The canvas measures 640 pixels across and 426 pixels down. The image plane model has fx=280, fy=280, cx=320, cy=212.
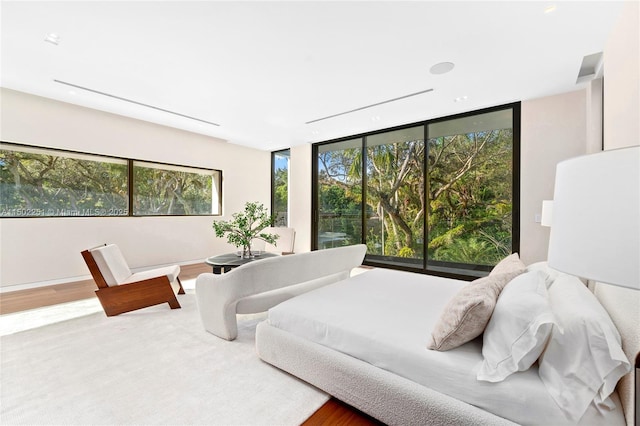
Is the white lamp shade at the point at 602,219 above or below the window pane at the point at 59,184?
below

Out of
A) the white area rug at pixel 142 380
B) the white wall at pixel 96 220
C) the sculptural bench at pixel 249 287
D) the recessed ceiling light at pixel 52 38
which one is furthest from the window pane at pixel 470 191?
the recessed ceiling light at pixel 52 38

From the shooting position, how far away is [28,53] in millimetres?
2816

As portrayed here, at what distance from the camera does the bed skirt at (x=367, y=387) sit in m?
1.20

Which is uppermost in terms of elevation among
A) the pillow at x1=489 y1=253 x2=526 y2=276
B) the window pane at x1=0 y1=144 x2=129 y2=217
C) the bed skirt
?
the window pane at x1=0 y1=144 x2=129 y2=217

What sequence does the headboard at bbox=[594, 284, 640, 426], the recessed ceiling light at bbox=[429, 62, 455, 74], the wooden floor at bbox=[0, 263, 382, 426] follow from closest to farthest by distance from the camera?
the headboard at bbox=[594, 284, 640, 426]
the wooden floor at bbox=[0, 263, 382, 426]
the recessed ceiling light at bbox=[429, 62, 455, 74]

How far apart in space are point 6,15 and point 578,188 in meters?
3.85

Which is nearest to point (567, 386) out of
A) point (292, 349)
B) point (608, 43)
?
point (292, 349)

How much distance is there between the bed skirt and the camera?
120cm

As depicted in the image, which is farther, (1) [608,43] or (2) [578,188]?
(1) [608,43]

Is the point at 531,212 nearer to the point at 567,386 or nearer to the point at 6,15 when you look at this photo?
the point at 567,386

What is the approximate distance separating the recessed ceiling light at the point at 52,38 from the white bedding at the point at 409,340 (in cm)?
312

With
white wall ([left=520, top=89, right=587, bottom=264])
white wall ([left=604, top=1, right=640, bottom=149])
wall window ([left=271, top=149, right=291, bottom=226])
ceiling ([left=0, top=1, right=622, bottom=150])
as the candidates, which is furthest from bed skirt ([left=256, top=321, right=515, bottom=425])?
wall window ([left=271, top=149, right=291, bottom=226])

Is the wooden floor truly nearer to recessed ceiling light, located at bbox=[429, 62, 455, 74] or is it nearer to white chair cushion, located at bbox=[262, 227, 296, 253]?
white chair cushion, located at bbox=[262, 227, 296, 253]

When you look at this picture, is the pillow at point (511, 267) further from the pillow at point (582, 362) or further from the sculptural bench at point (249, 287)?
the sculptural bench at point (249, 287)
